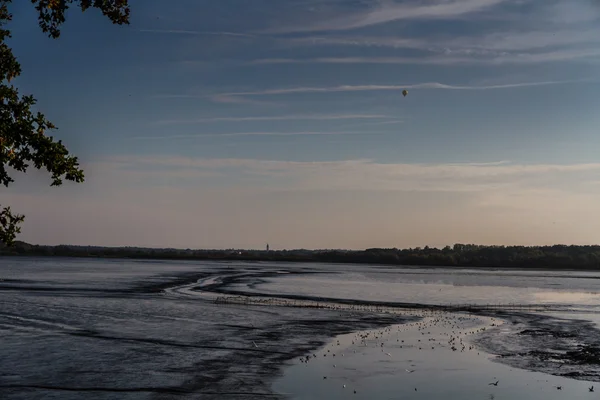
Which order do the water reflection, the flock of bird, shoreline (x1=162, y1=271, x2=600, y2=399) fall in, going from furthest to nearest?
the flock of bird → shoreline (x1=162, y1=271, x2=600, y2=399) → the water reflection

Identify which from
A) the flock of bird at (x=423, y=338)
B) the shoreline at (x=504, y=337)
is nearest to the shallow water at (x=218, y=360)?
the shoreline at (x=504, y=337)

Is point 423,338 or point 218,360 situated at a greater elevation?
point 423,338

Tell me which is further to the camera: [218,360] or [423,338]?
[423,338]

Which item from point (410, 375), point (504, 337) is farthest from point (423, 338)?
point (410, 375)

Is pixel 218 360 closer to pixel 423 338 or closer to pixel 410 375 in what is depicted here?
pixel 410 375

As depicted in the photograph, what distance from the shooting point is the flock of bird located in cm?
2628

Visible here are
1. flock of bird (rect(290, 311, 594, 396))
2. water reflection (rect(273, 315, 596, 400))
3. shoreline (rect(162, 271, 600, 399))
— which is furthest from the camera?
flock of bird (rect(290, 311, 594, 396))

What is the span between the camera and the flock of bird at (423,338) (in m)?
26.3

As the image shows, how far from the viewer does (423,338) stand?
30.7 m

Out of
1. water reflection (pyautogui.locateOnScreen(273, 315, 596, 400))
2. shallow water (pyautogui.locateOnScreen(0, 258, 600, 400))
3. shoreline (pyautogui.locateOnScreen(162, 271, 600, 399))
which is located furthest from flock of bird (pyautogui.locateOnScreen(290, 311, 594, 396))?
shoreline (pyautogui.locateOnScreen(162, 271, 600, 399))

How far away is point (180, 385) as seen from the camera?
19.6m

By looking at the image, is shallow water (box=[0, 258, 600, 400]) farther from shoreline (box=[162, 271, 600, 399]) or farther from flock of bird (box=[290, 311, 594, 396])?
flock of bird (box=[290, 311, 594, 396])

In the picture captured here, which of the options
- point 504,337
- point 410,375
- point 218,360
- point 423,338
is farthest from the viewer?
point 504,337

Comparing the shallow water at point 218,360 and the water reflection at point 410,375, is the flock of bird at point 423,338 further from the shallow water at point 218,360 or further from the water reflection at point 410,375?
the shallow water at point 218,360
